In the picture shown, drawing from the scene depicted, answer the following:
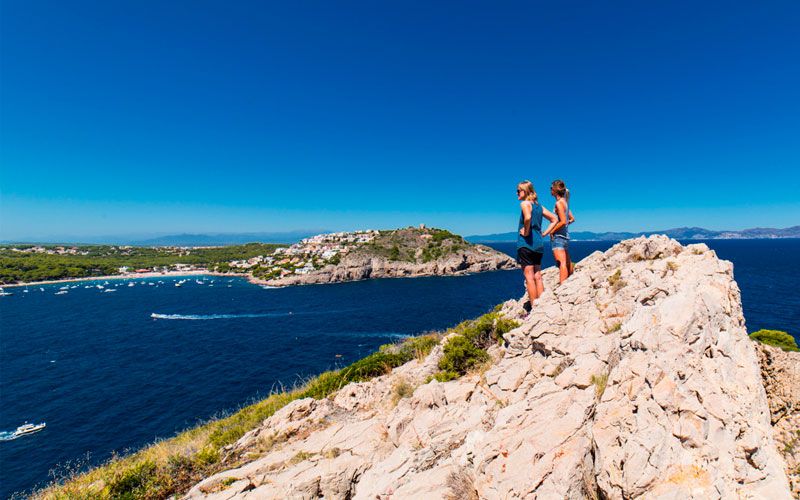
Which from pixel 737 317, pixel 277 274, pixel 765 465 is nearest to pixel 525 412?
pixel 765 465

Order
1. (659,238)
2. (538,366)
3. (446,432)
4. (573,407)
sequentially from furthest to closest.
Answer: (659,238), (538,366), (446,432), (573,407)

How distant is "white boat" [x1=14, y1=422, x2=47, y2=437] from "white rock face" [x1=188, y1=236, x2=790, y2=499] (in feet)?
109

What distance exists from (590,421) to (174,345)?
194 ft

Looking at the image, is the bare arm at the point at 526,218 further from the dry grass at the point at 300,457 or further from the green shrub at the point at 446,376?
the dry grass at the point at 300,457

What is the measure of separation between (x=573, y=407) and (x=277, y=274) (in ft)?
388

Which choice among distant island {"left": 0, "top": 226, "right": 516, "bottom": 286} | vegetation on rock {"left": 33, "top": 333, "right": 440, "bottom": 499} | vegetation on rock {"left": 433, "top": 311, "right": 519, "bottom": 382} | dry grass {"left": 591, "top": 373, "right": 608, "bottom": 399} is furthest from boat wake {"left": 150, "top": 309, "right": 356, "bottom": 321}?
dry grass {"left": 591, "top": 373, "right": 608, "bottom": 399}

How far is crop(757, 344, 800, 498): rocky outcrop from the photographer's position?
16.9 feet

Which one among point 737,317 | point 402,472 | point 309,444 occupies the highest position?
point 737,317

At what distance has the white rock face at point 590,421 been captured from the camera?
4398 mm

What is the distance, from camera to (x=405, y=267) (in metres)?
124

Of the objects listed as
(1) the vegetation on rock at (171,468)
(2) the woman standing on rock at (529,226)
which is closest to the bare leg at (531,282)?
(2) the woman standing on rock at (529,226)

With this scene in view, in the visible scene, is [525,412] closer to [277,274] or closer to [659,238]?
[659,238]

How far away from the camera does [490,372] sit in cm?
1000

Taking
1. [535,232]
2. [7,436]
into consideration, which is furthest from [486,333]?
[7,436]
